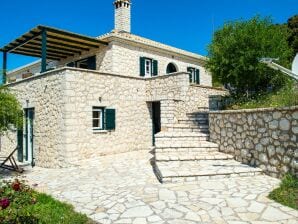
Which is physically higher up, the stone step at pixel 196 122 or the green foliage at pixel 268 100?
the green foliage at pixel 268 100

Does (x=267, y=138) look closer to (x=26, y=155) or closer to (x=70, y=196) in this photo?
(x=70, y=196)

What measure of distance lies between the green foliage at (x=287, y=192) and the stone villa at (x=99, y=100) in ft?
13.1

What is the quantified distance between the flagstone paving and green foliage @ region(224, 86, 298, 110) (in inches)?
88.8

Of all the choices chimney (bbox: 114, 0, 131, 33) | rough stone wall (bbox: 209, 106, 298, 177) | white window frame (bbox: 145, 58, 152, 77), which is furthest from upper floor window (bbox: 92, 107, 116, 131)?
chimney (bbox: 114, 0, 131, 33)

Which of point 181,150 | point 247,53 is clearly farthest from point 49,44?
point 247,53

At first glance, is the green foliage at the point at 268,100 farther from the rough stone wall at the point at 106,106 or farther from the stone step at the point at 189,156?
the rough stone wall at the point at 106,106

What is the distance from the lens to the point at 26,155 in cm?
1474

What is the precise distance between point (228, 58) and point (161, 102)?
3.68 metres

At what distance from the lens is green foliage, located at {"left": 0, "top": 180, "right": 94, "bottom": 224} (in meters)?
5.10

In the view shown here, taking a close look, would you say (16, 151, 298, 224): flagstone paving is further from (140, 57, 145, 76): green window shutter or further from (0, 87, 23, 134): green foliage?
(140, 57, 145, 76): green window shutter

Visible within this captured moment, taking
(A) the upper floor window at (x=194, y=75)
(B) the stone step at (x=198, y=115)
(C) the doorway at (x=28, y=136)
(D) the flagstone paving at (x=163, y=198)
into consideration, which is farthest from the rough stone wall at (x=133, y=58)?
(D) the flagstone paving at (x=163, y=198)

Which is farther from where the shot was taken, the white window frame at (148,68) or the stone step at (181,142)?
the white window frame at (148,68)

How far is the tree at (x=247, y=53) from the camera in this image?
1268cm

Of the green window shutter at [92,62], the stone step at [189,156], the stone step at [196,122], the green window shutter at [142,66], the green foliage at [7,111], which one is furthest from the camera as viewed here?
the green window shutter at [142,66]
